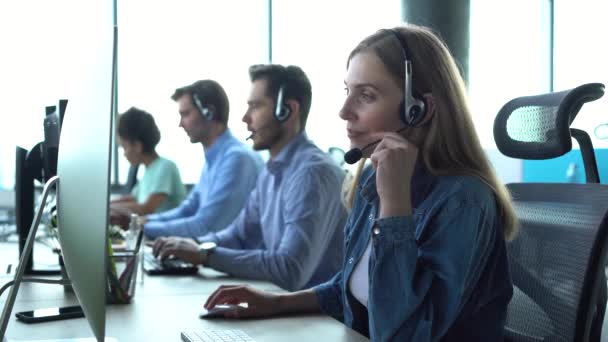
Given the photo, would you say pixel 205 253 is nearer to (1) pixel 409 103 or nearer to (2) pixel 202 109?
(1) pixel 409 103

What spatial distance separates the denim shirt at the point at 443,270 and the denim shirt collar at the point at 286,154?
1.14 metres

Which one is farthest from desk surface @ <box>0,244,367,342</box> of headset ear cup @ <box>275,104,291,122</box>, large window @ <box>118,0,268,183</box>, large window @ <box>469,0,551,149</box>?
large window @ <box>469,0,551,149</box>

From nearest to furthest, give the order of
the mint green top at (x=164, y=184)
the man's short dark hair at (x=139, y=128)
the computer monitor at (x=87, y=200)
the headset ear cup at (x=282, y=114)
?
the computer monitor at (x=87, y=200) < the headset ear cup at (x=282, y=114) < the mint green top at (x=164, y=184) < the man's short dark hair at (x=139, y=128)

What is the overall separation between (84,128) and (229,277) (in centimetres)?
113

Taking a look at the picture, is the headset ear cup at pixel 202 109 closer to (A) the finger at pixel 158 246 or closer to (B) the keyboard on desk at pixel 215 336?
(A) the finger at pixel 158 246

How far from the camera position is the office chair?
4.33ft

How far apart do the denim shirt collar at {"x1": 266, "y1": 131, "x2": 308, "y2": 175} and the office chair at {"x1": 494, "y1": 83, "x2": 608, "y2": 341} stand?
2.93 ft

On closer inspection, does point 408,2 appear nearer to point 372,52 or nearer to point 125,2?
point 125,2

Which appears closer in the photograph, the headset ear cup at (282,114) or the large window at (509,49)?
the headset ear cup at (282,114)

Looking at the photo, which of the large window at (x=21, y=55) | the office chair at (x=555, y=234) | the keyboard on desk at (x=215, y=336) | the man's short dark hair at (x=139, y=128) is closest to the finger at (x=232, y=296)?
the keyboard on desk at (x=215, y=336)

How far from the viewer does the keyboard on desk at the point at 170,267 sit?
1990 mm

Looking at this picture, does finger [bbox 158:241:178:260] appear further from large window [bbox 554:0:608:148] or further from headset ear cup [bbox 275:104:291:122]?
large window [bbox 554:0:608:148]

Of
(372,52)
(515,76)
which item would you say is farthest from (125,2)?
(372,52)

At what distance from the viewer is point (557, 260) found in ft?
4.57
